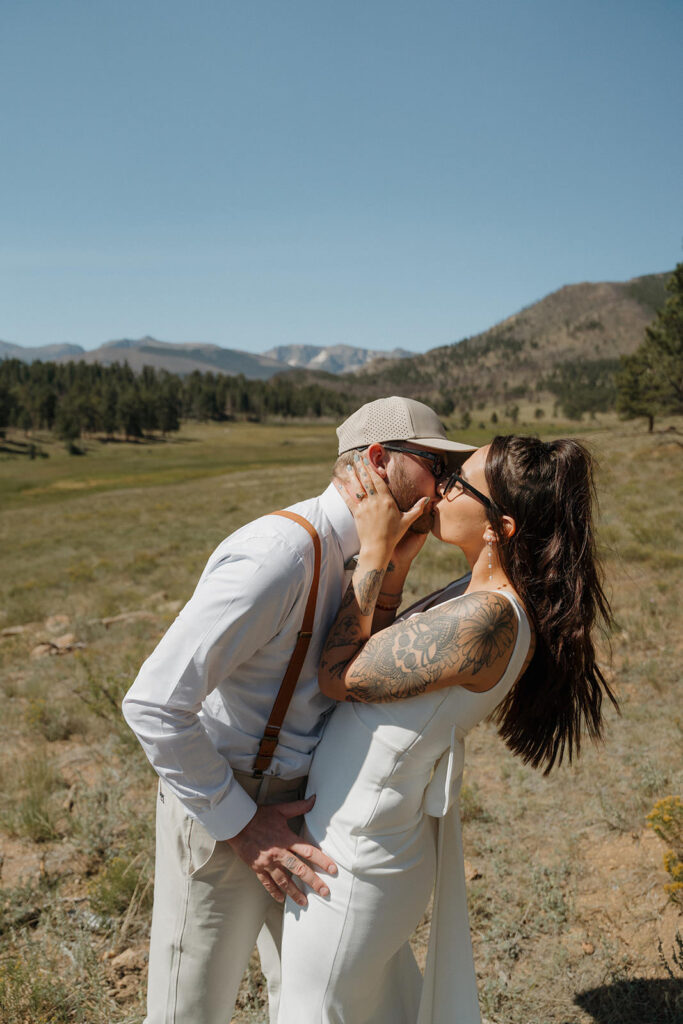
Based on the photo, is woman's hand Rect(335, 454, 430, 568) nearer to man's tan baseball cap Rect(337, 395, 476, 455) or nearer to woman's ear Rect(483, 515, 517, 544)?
man's tan baseball cap Rect(337, 395, 476, 455)

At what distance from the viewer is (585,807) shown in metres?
4.31

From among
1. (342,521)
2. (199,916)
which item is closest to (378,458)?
(342,521)

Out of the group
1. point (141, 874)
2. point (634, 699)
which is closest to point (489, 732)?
point (634, 699)

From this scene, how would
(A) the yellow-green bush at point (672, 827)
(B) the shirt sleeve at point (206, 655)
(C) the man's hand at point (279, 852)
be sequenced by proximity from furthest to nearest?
1. (A) the yellow-green bush at point (672, 827)
2. (C) the man's hand at point (279, 852)
3. (B) the shirt sleeve at point (206, 655)

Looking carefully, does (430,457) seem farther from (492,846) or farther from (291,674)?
(492,846)

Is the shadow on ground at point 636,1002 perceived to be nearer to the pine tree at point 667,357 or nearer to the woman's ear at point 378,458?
the woman's ear at point 378,458

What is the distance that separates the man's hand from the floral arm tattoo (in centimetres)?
46

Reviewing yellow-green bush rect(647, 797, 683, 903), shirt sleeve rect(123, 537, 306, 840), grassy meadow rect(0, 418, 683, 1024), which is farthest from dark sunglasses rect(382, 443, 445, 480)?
yellow-green bush rect(647, 797, 683, 903)

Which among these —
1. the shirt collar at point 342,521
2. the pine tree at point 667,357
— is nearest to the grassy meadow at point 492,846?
the shirt collar at point 342,521

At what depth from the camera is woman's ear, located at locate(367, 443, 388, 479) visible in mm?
2102

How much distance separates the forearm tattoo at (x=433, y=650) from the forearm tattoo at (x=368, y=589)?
9 cm

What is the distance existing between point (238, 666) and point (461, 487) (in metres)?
0.94

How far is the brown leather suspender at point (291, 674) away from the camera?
193 centimetres

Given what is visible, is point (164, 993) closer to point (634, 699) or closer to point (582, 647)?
point (582, 647)
